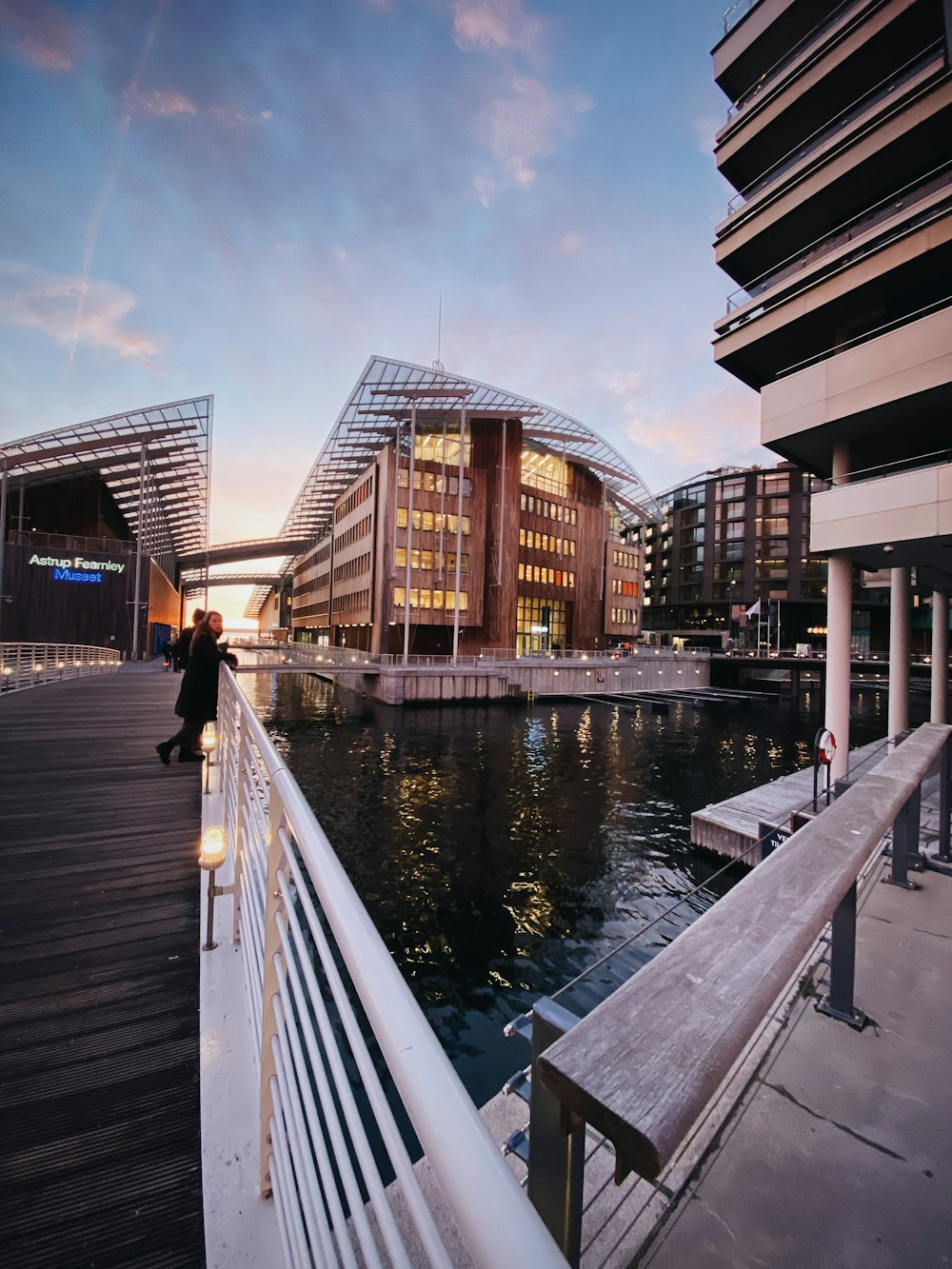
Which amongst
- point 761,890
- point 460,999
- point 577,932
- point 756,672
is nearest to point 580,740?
point 577,932

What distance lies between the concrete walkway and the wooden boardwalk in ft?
6.72

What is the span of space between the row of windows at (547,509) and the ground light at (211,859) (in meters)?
48.4

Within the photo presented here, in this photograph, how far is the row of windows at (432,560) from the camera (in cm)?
4381

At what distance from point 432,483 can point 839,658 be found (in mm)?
35264

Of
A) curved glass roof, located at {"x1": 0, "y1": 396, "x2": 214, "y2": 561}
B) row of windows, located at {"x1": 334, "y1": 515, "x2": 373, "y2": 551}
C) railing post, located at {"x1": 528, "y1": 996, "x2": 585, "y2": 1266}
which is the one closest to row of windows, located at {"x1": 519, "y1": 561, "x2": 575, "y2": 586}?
row of windows, located at {"x1": 334, "y1": 515, "x2": 373, "y2": 551}

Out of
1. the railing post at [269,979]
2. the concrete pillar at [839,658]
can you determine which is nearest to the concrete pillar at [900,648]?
the concrete pillar at [839,658]

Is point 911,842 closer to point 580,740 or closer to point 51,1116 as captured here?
point 51,1116

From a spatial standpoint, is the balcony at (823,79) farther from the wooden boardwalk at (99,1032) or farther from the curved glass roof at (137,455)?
the curved glass roof at (137,455)

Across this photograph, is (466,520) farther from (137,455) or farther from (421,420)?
(137,455)

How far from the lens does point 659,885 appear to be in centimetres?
1205

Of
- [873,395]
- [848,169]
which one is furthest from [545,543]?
[873,395]

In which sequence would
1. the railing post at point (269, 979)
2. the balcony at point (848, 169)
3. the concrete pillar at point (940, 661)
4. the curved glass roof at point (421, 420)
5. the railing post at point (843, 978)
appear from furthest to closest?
the curved glass roof at point (421, 420)
the concrete pillar at point (940, 661)
the balcony at point (848, 169)
the railing post at point (843, 978)
the railing post at point (269, 979)

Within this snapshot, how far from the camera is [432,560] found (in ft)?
147

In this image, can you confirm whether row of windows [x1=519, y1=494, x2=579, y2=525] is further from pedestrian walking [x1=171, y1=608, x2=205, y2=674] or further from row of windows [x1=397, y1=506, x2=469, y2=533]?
pedestrian walking [x1=171, y1=608, x2=205, y2=674]
